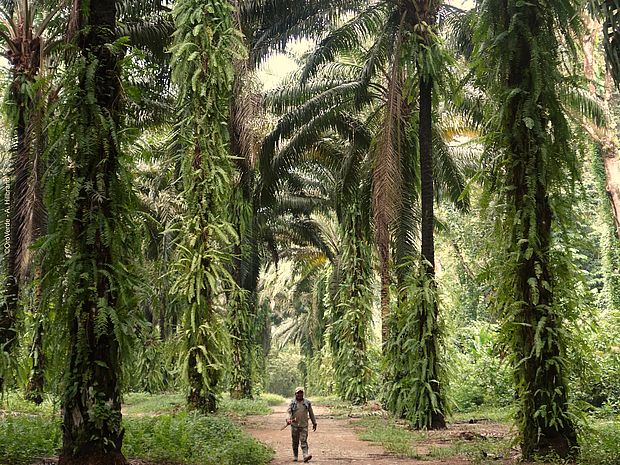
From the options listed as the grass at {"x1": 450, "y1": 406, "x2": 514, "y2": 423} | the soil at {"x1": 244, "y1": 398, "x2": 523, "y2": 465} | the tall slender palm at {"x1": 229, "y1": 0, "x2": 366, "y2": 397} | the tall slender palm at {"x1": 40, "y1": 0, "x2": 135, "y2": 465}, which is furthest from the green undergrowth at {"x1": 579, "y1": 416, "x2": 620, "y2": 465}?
the tall slender palm at {"x1": 229, "y1": 0, "x2": 366, "y2": 397}

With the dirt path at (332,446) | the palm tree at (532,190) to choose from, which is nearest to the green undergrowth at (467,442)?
the dirt path at (332,446)

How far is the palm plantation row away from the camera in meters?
7.08

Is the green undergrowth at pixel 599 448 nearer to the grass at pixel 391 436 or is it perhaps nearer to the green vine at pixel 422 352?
the grass at pixel 391 436

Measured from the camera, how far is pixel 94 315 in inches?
273

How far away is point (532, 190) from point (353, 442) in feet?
18.6

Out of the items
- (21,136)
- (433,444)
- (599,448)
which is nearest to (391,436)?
(433,444)

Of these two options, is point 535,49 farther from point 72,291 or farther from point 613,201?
point 613,201

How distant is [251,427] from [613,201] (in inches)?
501

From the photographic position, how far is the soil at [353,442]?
9516 millimetres

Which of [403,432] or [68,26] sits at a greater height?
[68,26]

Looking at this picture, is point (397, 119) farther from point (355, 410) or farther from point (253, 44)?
point (355, 410)

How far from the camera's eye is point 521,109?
30.6 ft

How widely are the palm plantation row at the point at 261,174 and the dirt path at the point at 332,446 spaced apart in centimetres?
128

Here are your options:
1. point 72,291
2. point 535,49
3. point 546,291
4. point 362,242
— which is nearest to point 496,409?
point 362,242
